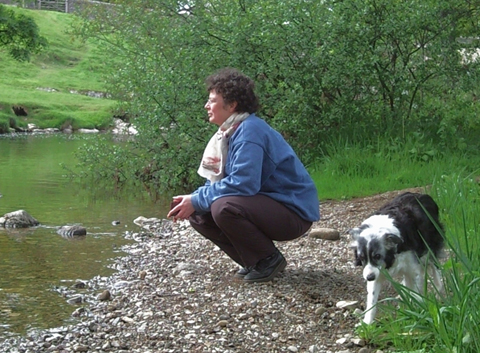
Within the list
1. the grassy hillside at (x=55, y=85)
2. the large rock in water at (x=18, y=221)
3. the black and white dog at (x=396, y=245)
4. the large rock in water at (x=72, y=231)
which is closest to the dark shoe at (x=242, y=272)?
the black and white dog at (x=396, y=245)

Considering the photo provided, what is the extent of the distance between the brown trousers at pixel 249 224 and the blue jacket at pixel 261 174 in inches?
2.9

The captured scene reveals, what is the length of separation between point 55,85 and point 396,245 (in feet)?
161

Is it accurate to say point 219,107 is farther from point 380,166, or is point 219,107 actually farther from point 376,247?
point 380,166

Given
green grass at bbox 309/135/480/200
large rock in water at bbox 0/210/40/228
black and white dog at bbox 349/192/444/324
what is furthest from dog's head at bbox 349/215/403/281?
large rock in water at bbox 0/210/40/228

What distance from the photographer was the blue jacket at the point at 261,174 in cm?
602

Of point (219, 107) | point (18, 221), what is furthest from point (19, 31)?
point (219, 107)

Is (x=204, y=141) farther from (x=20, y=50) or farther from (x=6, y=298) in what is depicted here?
(x=20, y=50)

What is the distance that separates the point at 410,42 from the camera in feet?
41.5

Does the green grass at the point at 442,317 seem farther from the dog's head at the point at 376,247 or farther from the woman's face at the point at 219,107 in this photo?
the woman's face at the point at 219,107

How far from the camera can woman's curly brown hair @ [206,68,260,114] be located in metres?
6.26

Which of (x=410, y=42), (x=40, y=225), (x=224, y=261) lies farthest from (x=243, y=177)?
(x=410, y=42)

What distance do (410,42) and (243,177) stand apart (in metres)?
7.57

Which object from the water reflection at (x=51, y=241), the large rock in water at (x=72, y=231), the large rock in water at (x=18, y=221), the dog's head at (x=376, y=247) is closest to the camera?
the dog's head at (x=376, y=247)

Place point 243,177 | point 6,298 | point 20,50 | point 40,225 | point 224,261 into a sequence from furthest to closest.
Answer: point 20,50 < point 40,225 < point 224,261 < point 6,298 < point 243,177
